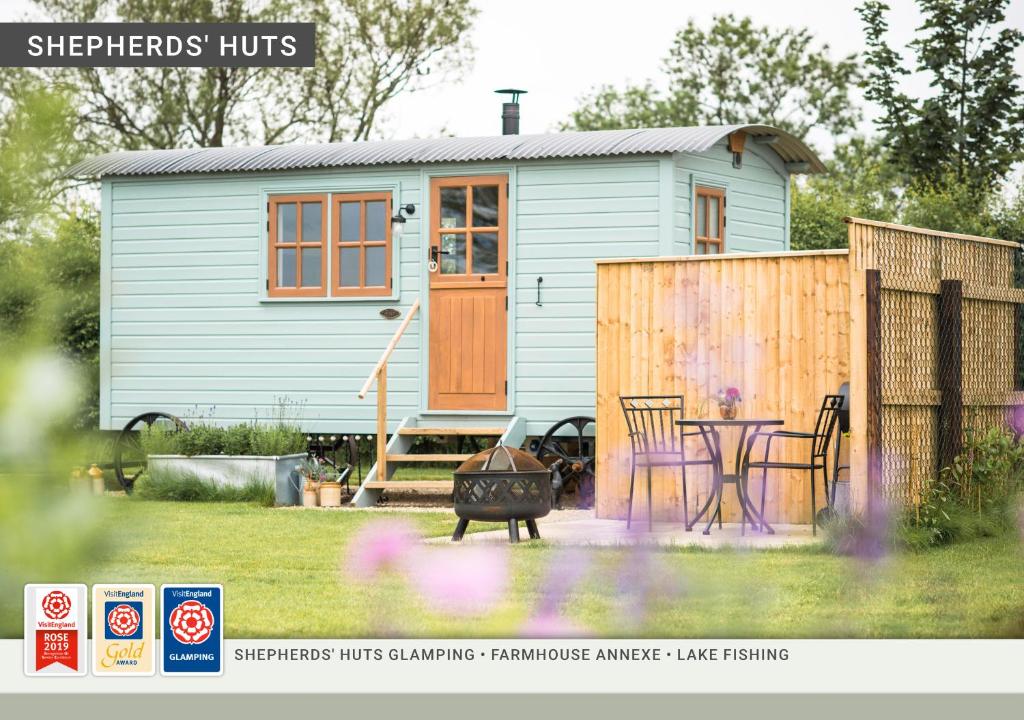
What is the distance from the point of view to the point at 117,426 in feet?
39.1

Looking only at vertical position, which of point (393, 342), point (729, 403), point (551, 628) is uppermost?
point (393, 342)

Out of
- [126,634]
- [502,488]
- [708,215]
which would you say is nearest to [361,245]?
[708,215]

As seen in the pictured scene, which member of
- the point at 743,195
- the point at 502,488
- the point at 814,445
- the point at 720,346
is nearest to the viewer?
the point at 502,488

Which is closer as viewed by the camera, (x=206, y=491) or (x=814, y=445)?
(x=814, y=445)

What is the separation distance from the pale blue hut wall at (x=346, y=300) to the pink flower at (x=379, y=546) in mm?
2241

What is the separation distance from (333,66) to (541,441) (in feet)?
31.3

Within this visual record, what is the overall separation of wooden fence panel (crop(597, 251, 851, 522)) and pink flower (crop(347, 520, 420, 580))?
55.6 inches

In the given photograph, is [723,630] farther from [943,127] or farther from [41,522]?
[943,127]

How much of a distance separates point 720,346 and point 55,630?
677cm

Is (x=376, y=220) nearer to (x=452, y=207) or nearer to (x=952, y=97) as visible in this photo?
(x=452, y=207)

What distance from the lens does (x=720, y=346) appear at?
8.85 meters

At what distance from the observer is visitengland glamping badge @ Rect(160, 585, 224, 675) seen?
2.87 metres

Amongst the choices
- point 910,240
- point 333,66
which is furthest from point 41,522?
point 333,66

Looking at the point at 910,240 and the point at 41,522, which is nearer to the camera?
the point at 41,522
